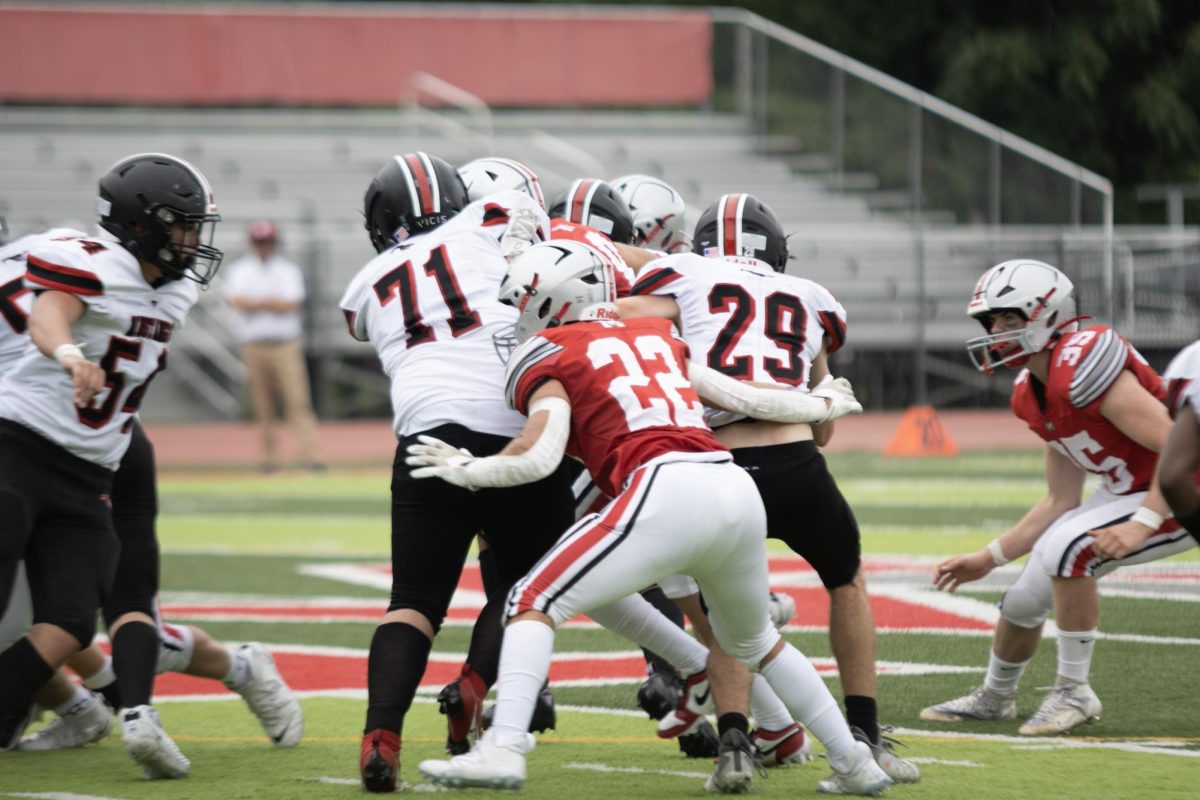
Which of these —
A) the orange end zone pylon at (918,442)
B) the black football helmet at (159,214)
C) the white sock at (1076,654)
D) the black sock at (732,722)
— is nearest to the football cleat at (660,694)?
the black sock at (732,722)

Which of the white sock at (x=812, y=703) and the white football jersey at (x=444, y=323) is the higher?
the white football jersey at (x=444, y=323)

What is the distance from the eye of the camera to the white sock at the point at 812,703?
4.43 meters

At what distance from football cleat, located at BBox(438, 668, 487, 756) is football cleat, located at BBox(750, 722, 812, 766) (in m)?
0.80

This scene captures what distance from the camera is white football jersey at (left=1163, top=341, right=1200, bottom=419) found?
4.60 m

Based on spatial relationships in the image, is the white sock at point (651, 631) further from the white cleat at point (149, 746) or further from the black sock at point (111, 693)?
the black sock at point (111, 693)

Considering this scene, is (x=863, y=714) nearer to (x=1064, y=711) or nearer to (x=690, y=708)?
(x=690, y=708)

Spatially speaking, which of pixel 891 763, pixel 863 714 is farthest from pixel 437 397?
pixel 891 763

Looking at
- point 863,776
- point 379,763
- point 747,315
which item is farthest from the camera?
point 747,315

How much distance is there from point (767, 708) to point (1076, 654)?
117cm

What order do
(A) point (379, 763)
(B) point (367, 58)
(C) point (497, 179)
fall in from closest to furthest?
(A) point (379, 763)
(C) point (497, 179)
(B) point (367, 58)

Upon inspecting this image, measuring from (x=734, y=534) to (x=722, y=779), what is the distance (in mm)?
722

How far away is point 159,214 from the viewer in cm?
496

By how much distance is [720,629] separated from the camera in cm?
449

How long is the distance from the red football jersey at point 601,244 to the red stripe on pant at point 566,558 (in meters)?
1.10
